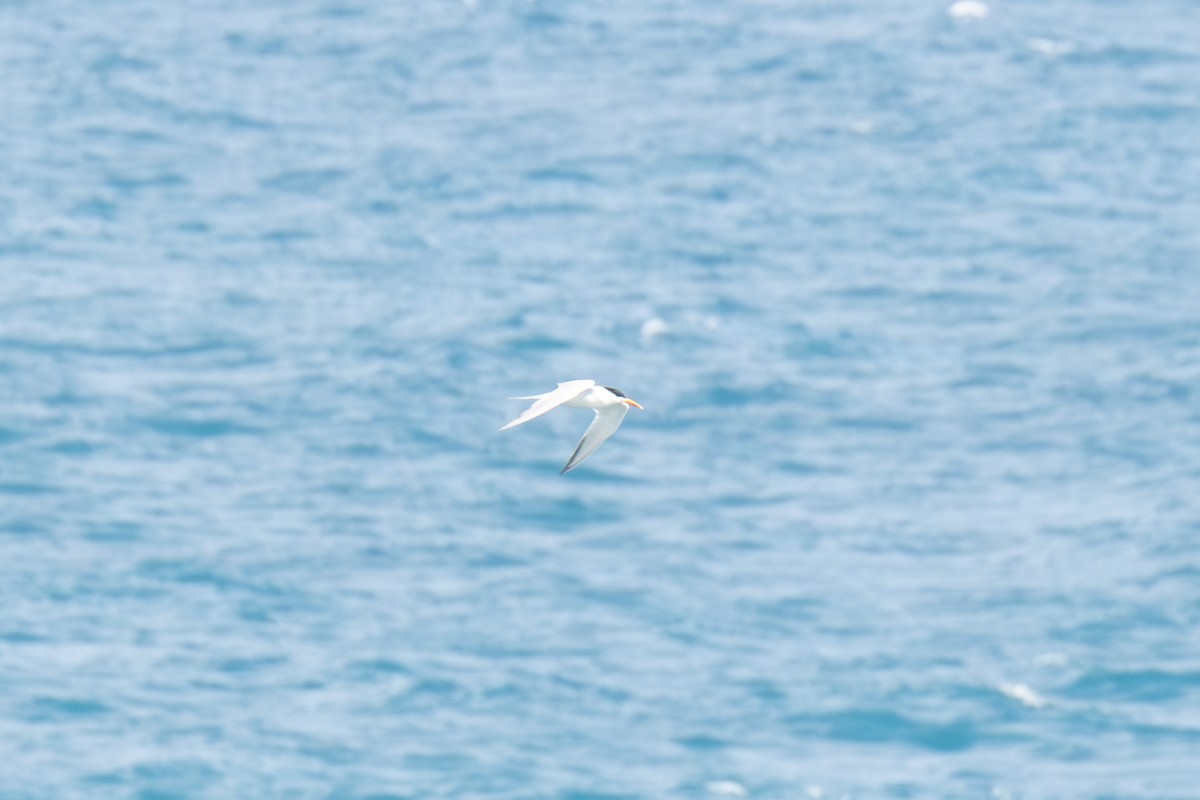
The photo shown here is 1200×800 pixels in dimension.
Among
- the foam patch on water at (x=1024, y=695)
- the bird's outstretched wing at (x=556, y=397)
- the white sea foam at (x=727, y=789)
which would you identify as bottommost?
the white sea foam at (x=727, y=789)

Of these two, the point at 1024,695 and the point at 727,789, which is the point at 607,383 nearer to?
the point at 727,789

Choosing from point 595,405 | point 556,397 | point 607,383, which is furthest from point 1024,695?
point 556,397

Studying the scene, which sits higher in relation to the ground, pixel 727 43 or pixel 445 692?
pixel 727 43

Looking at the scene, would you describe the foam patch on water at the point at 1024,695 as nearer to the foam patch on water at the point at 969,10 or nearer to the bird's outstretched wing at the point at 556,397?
the bird's outstretched wing at the point at 556,397

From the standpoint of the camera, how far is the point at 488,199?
77.4 metres

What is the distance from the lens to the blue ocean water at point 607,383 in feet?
189

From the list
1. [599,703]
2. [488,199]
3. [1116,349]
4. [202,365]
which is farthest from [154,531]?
[1116,349]

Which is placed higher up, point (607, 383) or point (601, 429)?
point (607, 383)

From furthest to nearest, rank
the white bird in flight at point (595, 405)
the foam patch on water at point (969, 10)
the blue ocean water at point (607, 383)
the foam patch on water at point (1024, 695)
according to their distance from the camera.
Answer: the foam patch on water at point (969, 10) → the foam patch on water at point (1024, 695) → the blue ocean water at point (607, 383) → the white bird in flight at point (595, 405)

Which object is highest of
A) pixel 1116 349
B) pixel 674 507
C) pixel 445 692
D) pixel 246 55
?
pixel 246 55

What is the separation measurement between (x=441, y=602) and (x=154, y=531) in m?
8.03

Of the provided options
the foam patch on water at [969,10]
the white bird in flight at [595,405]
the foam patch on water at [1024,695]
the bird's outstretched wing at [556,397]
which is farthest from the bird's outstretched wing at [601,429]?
the foam patch on water at [969,10]

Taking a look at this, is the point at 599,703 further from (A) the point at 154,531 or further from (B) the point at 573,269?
(B) the point at 573,269

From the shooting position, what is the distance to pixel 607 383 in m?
66.4
